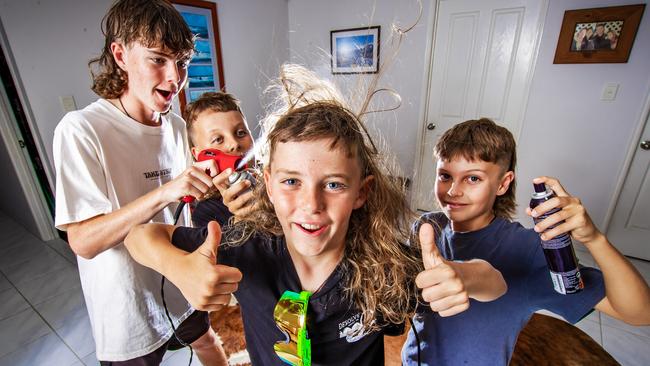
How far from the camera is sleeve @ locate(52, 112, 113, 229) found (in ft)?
2.73

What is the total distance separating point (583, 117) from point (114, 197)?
325 cm

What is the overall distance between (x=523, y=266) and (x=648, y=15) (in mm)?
2604

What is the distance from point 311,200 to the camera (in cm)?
65

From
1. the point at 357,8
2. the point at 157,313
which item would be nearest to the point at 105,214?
the point at 157,313

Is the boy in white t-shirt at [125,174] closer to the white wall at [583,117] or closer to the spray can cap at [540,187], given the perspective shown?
the spray can cap at [540,187]

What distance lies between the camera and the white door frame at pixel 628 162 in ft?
7.50

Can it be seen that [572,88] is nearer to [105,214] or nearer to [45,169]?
[105,214]

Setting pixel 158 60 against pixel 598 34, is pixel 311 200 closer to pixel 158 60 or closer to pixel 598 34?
pixel 158 60

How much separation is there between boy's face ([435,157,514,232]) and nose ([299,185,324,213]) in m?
0.57

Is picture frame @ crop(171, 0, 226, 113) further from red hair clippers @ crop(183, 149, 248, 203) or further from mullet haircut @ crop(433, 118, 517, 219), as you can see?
mullet haircut @ crop(433, 118, 517, 219)

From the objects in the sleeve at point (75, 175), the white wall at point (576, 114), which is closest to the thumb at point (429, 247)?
the sleeve at point (75, 175)

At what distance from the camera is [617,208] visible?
101 inches

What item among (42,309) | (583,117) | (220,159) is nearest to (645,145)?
(583,117)

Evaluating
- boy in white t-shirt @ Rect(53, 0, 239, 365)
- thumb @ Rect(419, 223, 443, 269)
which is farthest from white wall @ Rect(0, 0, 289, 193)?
thumb @ Rect(419, 223, 443, 269)
